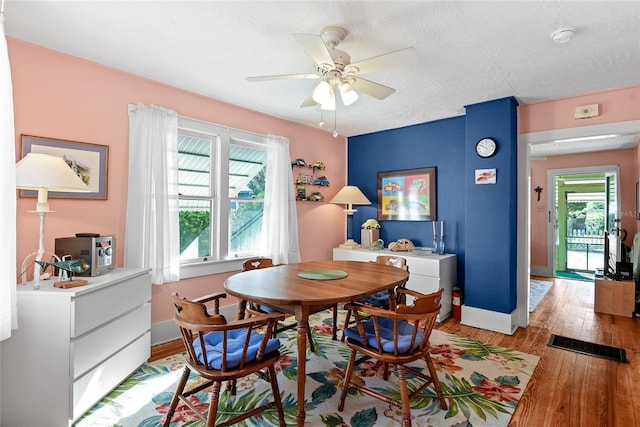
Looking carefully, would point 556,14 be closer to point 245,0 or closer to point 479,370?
point 245,0

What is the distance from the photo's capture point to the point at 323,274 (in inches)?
97.9

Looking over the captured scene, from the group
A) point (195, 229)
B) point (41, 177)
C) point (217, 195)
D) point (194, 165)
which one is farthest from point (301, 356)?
point (194, 165)

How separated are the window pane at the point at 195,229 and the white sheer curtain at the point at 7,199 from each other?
157cm

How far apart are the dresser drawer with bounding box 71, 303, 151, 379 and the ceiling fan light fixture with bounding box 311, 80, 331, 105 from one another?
215 centimetres

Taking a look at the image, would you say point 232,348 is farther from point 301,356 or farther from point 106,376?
point 106,376

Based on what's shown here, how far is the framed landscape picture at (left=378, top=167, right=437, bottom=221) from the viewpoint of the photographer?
439 cm

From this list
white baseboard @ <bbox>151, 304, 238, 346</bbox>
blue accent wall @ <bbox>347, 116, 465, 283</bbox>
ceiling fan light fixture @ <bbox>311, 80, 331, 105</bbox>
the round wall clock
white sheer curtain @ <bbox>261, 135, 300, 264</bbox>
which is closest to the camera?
ceiling fan light fixture @ <bbox>311, 80, 331, 105</bbox>

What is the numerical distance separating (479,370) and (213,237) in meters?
2.92

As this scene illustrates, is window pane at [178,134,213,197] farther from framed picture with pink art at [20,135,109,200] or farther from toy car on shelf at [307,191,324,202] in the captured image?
toy car on shelf at [307,191,324,202]

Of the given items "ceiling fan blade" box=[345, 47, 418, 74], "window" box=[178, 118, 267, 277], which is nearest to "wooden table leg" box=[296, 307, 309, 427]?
"ceiling fan blade" box=[345, 47, 418, 74]

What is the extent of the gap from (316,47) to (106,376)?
2560 millimetres

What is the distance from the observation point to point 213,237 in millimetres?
3631

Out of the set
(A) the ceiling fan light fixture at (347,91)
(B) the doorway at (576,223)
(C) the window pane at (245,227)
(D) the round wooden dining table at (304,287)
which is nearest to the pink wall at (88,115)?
(C) the window pane at (245,227)

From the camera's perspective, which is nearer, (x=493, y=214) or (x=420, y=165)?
(x=493, y=214)
